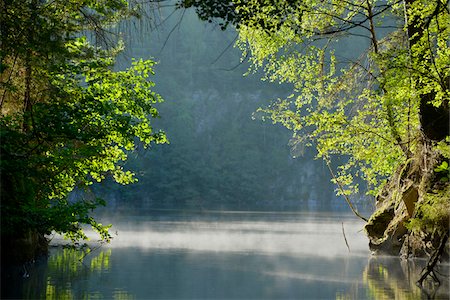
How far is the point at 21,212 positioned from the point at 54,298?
6.09ft

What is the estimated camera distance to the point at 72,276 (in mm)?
19156

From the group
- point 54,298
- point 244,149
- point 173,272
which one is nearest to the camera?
point 54,298

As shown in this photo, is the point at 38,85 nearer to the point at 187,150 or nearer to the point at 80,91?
the point at 80,91

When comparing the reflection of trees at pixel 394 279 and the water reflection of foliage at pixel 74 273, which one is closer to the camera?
the water reflection of foliage at pixel 74 273

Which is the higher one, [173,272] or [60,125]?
[60,125]

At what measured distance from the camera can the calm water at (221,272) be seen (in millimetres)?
17125

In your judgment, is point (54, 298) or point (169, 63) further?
point (169, 63)

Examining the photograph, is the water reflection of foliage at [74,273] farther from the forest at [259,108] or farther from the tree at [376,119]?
the tree at [376,119]

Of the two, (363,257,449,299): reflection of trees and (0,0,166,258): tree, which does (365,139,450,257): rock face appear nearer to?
(363,257,449,299): reflection of trees

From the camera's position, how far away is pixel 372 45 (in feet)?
80.4

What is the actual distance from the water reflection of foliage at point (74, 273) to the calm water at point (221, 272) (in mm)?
19

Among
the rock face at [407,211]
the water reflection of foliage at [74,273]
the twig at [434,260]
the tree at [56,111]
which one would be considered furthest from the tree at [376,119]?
the water reflection of foliage at [74,273]

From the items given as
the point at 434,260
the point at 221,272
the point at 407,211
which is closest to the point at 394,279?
the point at 434,260

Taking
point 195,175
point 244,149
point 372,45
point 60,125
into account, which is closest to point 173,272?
point 60,125
